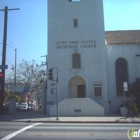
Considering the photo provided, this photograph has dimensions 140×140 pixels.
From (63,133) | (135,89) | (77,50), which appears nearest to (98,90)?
(135,89)

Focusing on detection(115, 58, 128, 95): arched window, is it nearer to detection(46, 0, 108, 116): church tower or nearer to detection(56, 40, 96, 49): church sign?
detection(46, 0, 108, 116): church tower

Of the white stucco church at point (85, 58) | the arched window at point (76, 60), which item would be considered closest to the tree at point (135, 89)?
the white stucco church at point (85, 58)

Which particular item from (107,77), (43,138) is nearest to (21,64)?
(107,77)

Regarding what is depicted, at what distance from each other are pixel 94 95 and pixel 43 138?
58.2ft

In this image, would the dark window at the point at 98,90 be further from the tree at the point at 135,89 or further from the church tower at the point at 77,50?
the tree at the point at 135,89

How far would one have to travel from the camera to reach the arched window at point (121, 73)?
30.0 metres

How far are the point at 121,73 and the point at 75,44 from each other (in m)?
7.21

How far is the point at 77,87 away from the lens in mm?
29016

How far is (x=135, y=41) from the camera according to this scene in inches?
1232

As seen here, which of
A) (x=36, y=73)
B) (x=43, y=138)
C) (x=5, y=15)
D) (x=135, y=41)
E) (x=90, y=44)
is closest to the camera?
(x=43, y=138)

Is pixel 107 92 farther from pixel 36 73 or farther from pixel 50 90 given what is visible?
pixel 36 73

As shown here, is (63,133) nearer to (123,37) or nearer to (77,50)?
(77,50)

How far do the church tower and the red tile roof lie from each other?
150 inches

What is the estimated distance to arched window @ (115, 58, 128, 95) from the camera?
29969mm
